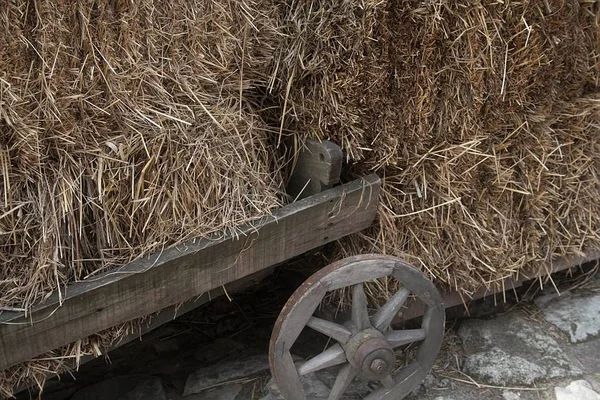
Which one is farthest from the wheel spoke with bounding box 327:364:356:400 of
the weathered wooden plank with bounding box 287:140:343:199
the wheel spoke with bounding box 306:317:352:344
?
the weathered wooden plank with bounding box 287:140:343:199

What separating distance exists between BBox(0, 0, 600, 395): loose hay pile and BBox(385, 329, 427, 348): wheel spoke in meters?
0.18

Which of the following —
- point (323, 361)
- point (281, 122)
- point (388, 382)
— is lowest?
point (388, 382)

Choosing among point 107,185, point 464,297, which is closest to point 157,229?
point 107,185

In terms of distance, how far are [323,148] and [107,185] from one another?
0.73m

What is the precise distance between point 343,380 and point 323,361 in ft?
0.37

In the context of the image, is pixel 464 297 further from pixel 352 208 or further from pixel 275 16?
pixel 275 16

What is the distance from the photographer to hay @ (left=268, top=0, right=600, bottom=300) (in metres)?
2.43

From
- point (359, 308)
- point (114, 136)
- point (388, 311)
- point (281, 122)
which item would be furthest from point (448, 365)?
point (114, 136)

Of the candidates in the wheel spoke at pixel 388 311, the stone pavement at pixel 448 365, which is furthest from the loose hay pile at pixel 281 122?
the stone pavement at pixel 448 365

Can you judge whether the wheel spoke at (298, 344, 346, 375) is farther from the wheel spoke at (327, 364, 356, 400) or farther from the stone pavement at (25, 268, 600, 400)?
the stone pavement at (25, 268, 600, 400)

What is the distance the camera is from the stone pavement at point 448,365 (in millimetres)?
3006

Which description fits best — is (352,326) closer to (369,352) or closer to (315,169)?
(369,352)

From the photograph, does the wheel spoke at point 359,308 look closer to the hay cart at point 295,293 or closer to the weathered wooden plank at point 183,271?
the hay cart at point 295,293

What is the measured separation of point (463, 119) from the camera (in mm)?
2691
